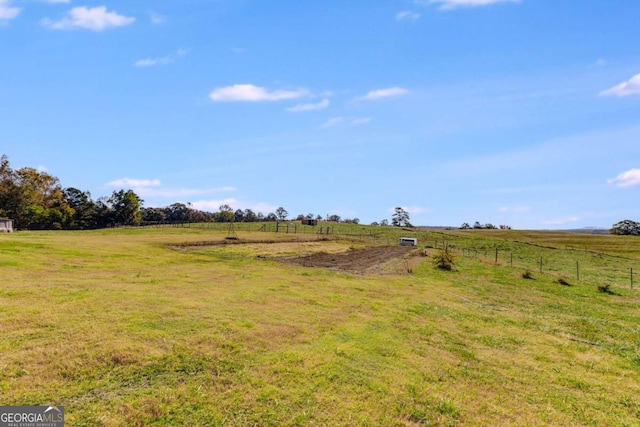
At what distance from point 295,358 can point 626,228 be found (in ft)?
733

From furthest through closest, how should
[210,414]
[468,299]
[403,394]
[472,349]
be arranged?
1. [468,299]
2. [472,349]
3. [403,394]
4. [210,414]

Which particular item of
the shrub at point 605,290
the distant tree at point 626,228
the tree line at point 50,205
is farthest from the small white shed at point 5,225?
the distant tree at point 626,228

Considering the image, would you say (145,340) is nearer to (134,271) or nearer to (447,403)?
(447,403)

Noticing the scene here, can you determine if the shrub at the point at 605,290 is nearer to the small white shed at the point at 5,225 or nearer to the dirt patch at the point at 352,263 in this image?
the dirt patch at the point at 352,263

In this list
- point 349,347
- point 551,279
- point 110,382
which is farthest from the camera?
point 551,279

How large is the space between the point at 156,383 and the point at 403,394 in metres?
5.57

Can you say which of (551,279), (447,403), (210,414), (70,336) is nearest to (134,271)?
(70,336)

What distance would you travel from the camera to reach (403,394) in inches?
349

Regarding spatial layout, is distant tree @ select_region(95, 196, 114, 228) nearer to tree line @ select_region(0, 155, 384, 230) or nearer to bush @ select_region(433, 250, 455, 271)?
tree line @ select_region(0, 155, 384, 230)

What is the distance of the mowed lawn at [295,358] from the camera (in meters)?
7.85

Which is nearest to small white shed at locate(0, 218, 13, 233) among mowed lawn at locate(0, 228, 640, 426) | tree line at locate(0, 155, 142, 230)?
tree line at locate(0, 155, 142, 230)

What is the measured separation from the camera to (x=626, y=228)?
592ft

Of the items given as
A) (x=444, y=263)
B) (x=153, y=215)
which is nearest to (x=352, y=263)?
(x=444, y=263)

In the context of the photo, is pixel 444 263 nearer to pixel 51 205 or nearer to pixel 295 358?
pixel 295 358
